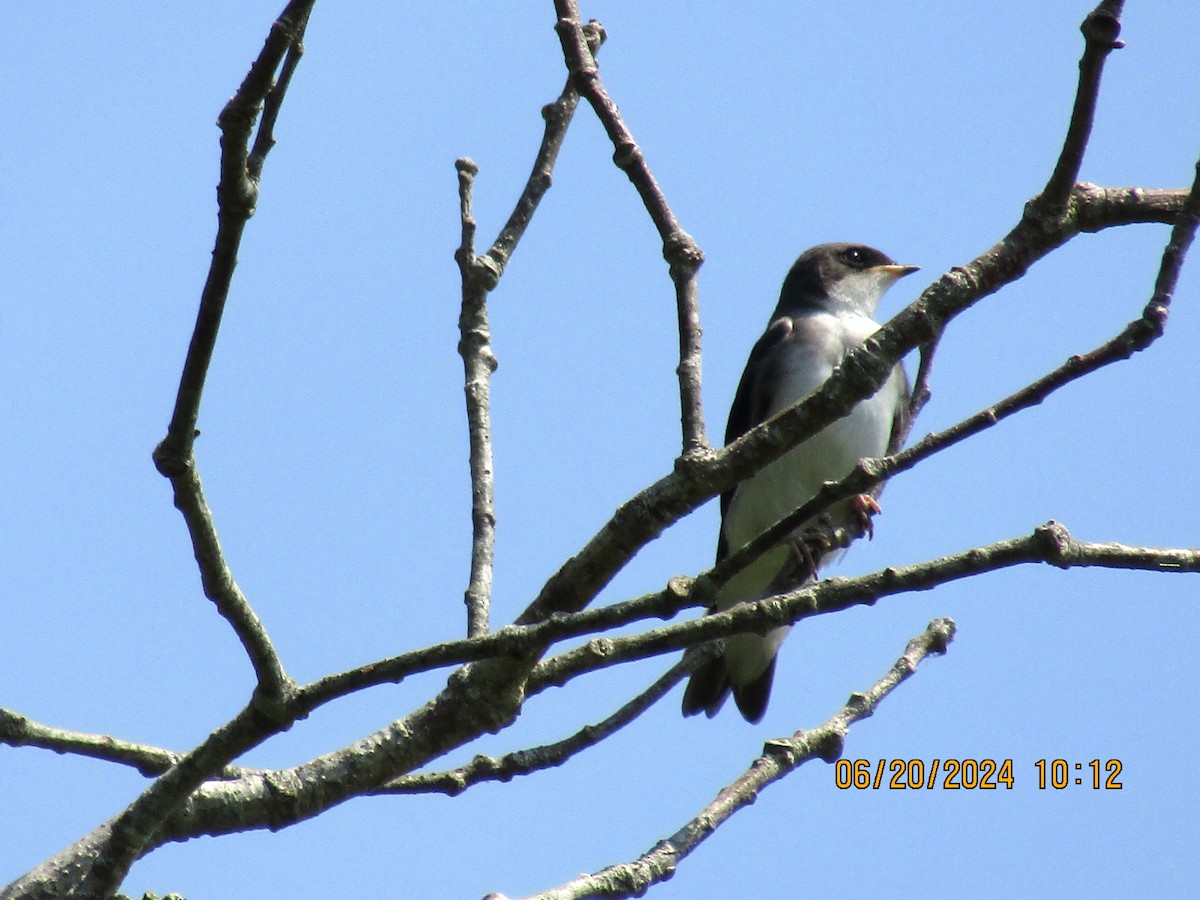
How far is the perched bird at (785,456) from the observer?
27.5ft

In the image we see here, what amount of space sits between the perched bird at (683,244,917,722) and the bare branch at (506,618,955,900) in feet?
10.6

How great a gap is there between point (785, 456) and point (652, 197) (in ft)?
13.9

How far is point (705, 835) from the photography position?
12.6ft

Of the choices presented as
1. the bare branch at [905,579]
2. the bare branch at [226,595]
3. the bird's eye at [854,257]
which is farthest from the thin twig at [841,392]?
the bird's eye at [854,257]

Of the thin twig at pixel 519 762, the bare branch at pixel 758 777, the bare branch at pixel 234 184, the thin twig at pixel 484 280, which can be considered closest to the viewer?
the bare branch at pixel 234 184

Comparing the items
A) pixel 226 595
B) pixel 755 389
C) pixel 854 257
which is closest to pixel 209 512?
pixel 226 595

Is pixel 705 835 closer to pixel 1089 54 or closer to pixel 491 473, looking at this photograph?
pixel 491 473

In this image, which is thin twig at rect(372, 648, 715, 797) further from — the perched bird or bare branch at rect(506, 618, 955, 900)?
the perched bird

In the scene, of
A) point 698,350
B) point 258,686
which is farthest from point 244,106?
point 698,350

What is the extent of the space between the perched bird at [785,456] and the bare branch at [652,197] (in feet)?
12.8

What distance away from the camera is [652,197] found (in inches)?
162

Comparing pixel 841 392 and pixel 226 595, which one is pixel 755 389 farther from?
pixel 226 595

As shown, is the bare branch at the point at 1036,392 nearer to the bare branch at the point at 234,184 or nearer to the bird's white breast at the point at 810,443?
the bare branch at the point at 234,184

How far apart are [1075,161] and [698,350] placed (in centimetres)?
138
